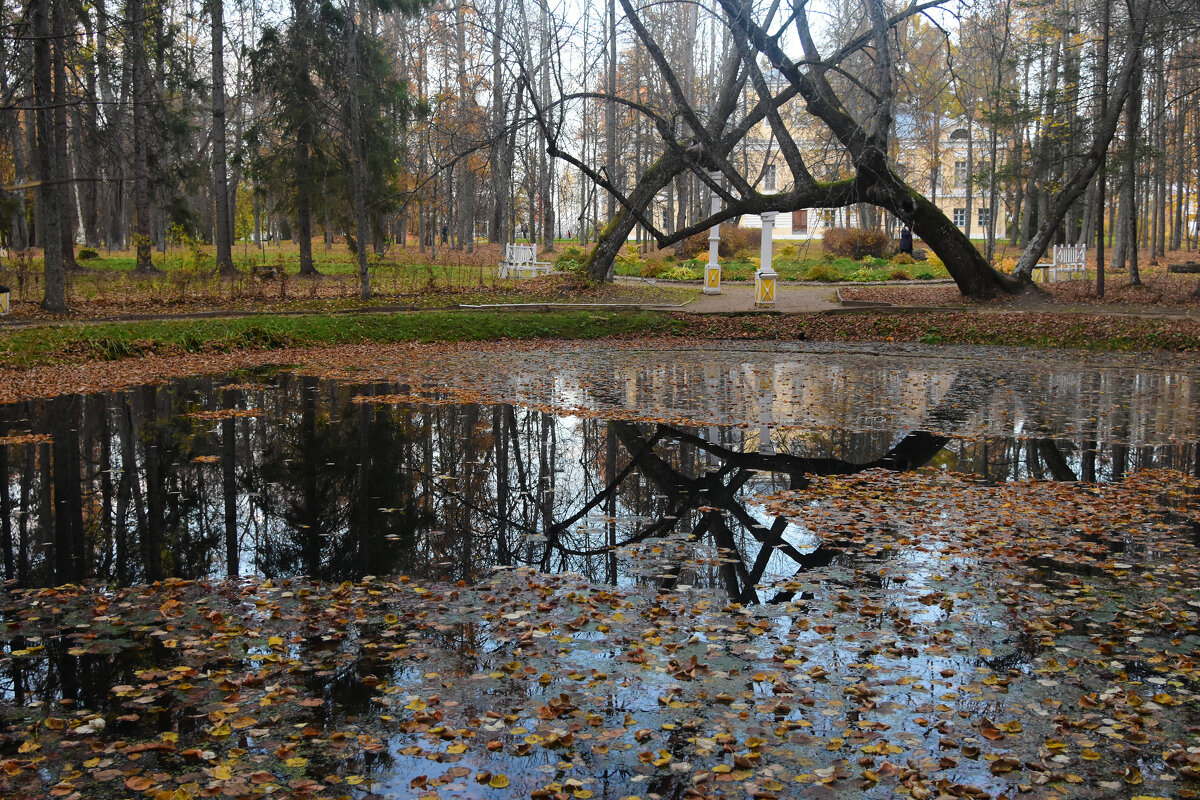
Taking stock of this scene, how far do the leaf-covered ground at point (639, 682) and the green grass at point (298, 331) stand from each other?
11.2m

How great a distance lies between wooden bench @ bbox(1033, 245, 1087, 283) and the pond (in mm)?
20153

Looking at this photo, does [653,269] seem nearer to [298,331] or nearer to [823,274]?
[823,274]

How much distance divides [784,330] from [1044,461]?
1101cm

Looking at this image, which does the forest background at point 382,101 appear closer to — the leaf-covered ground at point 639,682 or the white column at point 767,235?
the white column at point 767,235

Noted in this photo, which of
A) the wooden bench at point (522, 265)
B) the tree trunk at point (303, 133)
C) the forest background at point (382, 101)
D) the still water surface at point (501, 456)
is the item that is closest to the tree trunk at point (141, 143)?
the forest background at point (382, 101)

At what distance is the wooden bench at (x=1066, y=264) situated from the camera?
95.3 feet

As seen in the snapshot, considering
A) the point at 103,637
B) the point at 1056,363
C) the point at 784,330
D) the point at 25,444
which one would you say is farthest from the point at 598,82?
the point at 103,637

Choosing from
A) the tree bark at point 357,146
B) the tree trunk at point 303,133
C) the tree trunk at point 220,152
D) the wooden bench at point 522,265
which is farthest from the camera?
the wooden bench at point 522,265

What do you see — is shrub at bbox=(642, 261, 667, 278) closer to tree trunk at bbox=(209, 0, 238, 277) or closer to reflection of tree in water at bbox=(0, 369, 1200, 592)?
tree trunk at bbox=(209, 0, 238, 277)

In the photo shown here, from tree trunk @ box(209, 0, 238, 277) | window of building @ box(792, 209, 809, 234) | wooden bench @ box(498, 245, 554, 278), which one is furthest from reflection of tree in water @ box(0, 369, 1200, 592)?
window of building @ box(792, 209, 809, 234)

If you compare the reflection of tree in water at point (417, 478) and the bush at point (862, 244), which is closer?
the reflection of tree in water at point (417, 478)

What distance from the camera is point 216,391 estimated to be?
40.9 feet

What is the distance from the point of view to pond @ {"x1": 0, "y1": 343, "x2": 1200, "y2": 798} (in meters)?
3.53

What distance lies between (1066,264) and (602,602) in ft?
93.6
